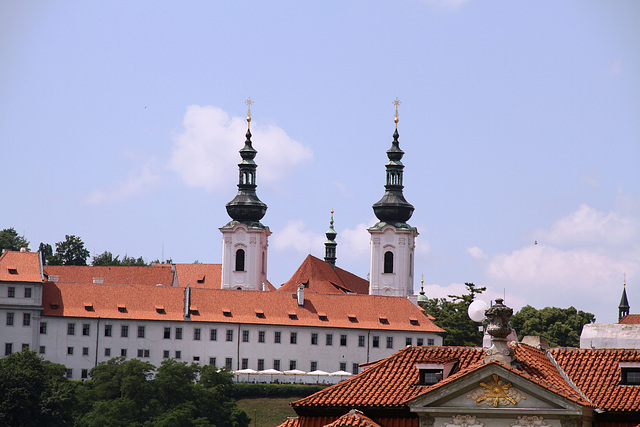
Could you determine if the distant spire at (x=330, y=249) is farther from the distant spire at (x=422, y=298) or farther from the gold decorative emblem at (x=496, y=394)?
the gold decorative emblem at (x=496, y=394)

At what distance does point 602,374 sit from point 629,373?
765 mm

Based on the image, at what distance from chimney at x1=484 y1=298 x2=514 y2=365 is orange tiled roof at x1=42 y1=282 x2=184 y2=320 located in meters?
102

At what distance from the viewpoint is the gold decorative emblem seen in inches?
1356

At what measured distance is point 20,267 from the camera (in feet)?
447

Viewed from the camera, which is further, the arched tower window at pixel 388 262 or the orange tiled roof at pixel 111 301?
the arched tower window at pixel 388 262

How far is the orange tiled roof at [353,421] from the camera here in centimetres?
3484

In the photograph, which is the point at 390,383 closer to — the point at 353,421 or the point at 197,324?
the point at 353,421

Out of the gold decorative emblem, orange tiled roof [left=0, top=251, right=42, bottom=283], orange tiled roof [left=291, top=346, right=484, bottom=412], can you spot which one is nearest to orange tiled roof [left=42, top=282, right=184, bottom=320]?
orange tiled roof [left=0, top=251, right=42, bottom=283]

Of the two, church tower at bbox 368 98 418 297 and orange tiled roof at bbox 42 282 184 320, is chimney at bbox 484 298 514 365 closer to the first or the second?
orange tiled roof at bbox 42 282 184 320

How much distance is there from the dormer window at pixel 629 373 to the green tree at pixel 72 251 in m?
154

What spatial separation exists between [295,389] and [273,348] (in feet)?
46.3

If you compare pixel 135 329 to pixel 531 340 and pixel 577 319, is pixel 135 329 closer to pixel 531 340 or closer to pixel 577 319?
pixel 577 319

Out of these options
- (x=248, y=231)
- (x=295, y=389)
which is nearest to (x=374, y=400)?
(x=295, y=389)

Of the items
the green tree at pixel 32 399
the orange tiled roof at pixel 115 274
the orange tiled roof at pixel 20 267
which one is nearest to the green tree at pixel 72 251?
the orange tiled roof at pixel 115 274
